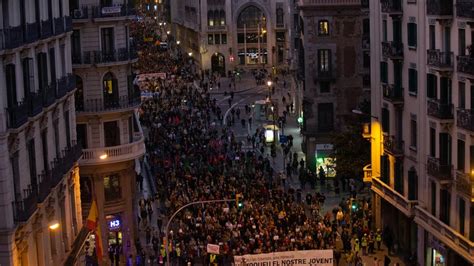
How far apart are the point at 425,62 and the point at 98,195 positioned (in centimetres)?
2005

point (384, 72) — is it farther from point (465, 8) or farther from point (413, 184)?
point (465, 8)

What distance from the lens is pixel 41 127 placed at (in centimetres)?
3988

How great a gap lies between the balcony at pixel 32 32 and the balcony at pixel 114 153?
17.8 m

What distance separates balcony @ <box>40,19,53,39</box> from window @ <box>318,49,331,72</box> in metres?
38.6

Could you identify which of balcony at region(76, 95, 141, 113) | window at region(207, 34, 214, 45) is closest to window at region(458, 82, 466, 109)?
balcony at region(76, 95, 141, 113)

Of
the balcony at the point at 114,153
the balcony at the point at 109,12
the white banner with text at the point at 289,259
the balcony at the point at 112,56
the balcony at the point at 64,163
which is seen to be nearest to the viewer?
the balcony at the point at 64,163

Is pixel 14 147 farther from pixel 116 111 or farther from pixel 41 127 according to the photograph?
pixel 116 111

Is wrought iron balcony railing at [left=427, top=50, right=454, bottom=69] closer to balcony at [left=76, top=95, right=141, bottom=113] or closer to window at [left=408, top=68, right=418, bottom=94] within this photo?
window at [left=408, top=68, right=418, bottom=94]

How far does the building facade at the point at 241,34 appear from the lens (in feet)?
512

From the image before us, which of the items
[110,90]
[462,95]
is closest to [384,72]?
[462,95]

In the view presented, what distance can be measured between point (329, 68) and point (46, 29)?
131 feet

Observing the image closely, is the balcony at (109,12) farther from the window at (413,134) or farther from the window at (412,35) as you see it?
the window at (413,134)

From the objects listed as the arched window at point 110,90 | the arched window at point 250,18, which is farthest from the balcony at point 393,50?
the arched window at point 250,18

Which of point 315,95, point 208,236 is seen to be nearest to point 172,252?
point 208,236
